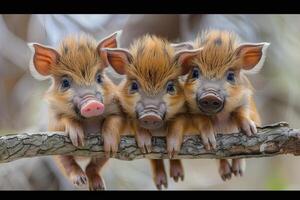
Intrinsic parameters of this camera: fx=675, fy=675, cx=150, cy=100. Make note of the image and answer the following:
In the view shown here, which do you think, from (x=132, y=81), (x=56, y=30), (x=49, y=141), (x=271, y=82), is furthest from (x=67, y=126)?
(x=271, y=82)

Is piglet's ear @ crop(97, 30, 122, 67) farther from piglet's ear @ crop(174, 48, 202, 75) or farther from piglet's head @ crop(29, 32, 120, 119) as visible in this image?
piglet's ear @ crop(174, 48, 202, 75)

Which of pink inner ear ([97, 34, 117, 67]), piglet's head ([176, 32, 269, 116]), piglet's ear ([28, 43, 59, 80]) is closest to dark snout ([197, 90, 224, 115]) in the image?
piglet's head ([176, 32, 269, 116])

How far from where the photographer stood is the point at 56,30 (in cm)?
521

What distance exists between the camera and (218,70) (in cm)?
331

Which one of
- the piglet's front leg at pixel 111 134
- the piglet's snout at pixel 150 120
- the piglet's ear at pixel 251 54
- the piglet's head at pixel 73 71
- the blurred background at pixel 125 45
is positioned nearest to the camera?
the piglet's snout at pixel 150 120

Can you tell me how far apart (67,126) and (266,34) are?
8.80 feet

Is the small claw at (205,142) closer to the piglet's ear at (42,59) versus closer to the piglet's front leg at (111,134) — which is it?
the piglet's front leg at (111,134)

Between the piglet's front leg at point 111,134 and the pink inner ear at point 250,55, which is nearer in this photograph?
the piglet's front leg at point 111,134

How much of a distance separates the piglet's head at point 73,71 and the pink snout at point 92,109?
0.25ft

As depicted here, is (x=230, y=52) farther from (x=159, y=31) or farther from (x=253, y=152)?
(x=159, y=31)

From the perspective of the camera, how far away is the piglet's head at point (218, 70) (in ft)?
10.6

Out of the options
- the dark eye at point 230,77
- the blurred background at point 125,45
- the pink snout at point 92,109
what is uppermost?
the blurred background at point 125,45

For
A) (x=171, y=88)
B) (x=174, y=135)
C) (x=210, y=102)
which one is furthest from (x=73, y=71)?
(x=210, y=102)

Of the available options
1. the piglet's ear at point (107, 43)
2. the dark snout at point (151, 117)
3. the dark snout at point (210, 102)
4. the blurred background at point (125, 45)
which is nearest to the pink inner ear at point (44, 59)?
the piglet's ear at point (107, 43)
